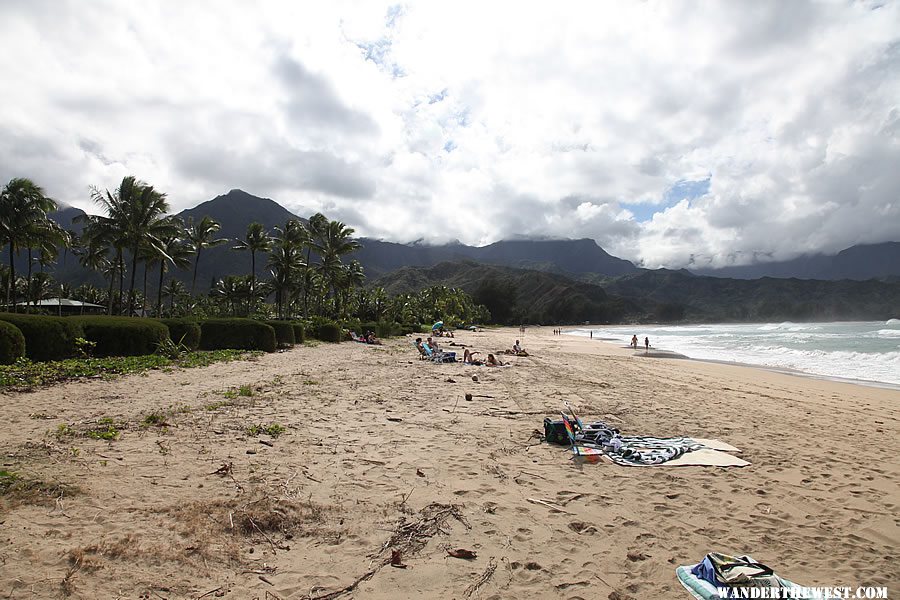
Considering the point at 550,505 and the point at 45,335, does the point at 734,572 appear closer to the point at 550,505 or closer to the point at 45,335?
the point at 550,505

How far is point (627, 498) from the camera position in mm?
4621

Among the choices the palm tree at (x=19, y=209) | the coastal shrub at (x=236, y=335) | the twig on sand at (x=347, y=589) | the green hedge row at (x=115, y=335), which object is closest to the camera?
the twig on sand at (x=347, y=589)

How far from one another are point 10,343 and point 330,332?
1840cm

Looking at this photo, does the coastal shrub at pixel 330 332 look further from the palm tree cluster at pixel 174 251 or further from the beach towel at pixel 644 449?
the beach towel at pixel 644 449

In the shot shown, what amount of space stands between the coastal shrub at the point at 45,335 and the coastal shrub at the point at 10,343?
0.58 meters

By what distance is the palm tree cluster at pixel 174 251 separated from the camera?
95.6ft

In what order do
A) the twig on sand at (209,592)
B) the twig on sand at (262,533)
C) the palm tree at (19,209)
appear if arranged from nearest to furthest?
the twig on sand at (209,592), the twig on sand at (262,533), the palm tree at (19,209)

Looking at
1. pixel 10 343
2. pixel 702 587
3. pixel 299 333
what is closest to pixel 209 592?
pixel 702 587

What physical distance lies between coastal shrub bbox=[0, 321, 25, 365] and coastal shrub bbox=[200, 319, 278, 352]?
8.11m

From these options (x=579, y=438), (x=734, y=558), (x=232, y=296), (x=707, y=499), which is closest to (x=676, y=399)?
(x=579, y=438)

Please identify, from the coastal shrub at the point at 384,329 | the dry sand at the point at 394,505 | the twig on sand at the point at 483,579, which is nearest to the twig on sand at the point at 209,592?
the dry sand at the point at 394,505

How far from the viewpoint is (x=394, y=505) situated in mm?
4121

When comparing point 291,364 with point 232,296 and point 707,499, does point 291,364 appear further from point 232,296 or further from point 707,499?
point 232,296

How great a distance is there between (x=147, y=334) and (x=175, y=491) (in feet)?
39.2
